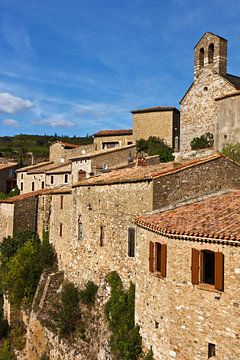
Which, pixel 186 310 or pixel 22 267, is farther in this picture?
pixel 22 267

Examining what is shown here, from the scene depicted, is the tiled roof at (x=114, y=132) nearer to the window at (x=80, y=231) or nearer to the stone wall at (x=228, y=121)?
the stone wall at (x=228, y=121)

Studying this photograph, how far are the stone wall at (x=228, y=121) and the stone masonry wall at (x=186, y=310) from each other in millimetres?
17121

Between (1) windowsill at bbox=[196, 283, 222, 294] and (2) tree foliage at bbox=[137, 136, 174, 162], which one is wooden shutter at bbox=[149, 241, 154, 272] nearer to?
(1) windowsill at bbox=[196, 283, 222, 294]

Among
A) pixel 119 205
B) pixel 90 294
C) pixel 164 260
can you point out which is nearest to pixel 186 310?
pixel 164 260

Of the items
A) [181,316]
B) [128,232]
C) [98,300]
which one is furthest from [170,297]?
[98,300]

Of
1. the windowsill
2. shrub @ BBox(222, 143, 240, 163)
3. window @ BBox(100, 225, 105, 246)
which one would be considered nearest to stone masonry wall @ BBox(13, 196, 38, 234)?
window @ BBox(100, 225, 105, 246)

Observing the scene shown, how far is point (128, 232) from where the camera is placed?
55.7 ft

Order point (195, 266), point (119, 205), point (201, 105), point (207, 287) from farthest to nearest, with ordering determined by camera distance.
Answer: point (201, 105) → point (119, 205) → point (195, 266) → point (207, 287)

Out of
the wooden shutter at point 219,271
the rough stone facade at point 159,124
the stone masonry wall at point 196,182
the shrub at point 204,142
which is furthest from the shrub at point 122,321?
the rough stone facade at point 159,124

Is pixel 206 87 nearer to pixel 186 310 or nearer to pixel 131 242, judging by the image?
pixel 131 242

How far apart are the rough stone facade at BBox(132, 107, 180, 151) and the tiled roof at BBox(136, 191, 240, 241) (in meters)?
30.0

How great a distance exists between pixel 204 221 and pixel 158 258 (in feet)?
Result: 7.32

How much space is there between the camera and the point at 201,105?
120 ft

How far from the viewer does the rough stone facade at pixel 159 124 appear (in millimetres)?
45281
